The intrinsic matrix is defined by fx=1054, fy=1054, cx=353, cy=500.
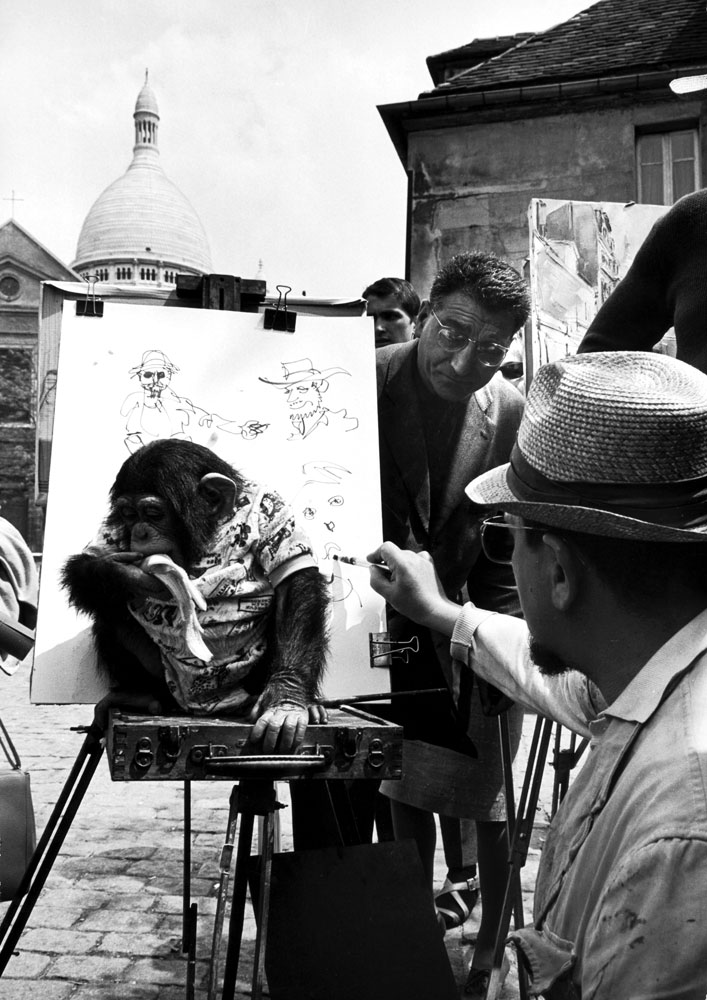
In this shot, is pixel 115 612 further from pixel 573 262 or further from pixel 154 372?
pixel 573 262

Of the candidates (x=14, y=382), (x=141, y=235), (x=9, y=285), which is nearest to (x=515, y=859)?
(x=14, y=382)

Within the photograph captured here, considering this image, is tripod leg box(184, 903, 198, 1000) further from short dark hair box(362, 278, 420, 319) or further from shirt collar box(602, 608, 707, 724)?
short dark hair box(362, 278, 420, 319)

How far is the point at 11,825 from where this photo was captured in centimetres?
254

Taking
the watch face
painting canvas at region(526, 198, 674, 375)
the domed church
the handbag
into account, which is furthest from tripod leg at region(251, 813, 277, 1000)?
the domed church

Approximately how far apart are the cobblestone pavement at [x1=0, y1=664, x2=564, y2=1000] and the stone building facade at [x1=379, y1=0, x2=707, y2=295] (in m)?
8.78

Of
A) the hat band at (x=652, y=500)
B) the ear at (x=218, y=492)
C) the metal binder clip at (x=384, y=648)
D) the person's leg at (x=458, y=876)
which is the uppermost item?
the ear at (x=218, y=492)

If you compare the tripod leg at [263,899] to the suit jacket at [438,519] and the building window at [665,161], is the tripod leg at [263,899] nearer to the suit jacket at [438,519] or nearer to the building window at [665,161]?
the suit jacket at [438,519]

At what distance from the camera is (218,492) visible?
229 cm

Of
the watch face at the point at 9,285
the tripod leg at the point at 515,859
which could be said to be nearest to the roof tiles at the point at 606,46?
the tripod leg at the point at 515,859

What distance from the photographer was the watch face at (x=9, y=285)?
36.8m

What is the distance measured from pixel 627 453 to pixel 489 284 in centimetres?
166

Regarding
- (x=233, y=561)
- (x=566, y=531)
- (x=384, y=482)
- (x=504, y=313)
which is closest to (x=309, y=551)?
(x=233, y=561)

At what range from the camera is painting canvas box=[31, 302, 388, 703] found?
2.58m

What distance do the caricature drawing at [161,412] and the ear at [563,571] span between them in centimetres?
158
